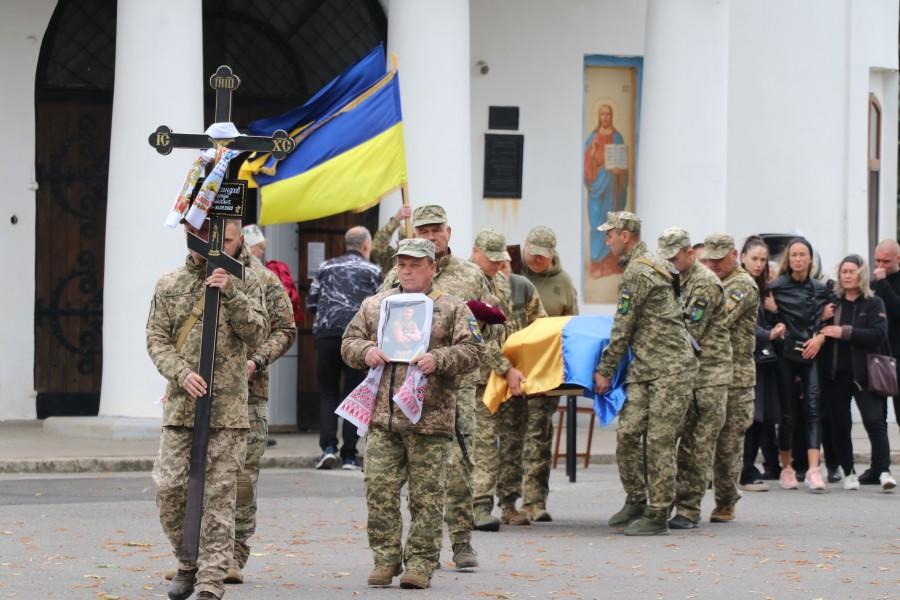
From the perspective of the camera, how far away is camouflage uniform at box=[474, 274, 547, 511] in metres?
11.6

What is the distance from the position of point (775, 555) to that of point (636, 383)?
1.48 meters

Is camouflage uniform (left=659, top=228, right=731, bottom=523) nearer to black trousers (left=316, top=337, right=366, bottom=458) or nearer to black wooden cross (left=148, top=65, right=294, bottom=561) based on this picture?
black trousers (left=316, top=337, right=366, bottom=458)

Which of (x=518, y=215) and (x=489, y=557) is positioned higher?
(x=518, y=215)

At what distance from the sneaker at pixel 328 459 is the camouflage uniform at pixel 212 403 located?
693 cm

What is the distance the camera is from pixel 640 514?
11.8 metres

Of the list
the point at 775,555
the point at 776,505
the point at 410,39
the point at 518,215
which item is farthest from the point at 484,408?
the point at 518,215

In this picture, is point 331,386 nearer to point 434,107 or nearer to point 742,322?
point 434,107

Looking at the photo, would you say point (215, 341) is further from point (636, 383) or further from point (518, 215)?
point (518, 215)

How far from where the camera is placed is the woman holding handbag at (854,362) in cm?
1465

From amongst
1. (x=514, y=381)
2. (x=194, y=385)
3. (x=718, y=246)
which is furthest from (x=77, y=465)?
(x=194, y=385)

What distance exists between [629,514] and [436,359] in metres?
3.25

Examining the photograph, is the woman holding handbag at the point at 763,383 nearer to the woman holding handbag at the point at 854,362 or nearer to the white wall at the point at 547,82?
the woman holding handbag at the point at 854,362

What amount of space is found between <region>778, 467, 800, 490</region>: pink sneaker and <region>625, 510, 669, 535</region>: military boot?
3.41 m

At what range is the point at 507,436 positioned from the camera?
11984mm
